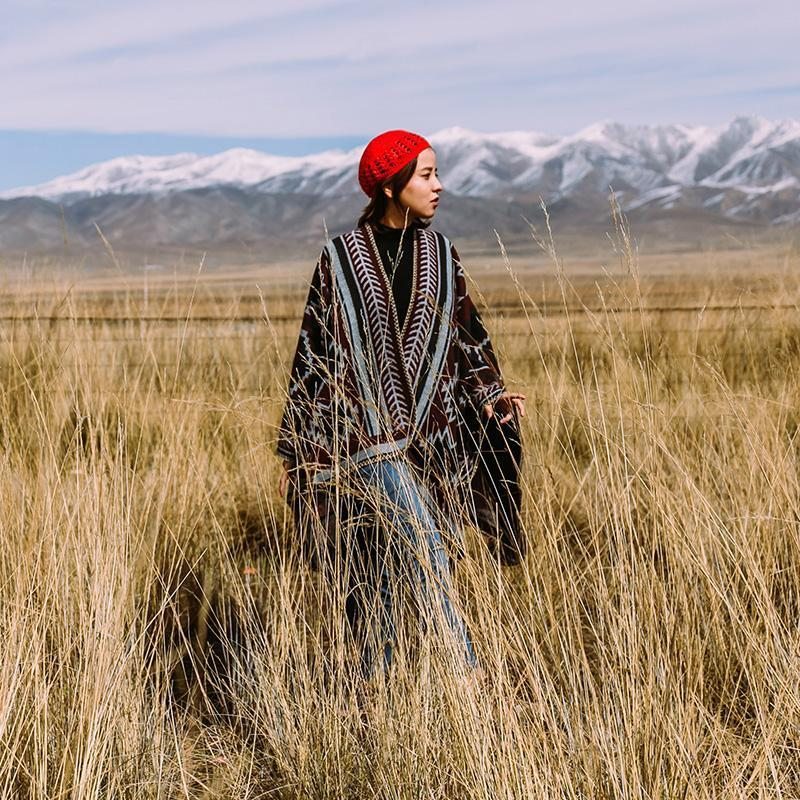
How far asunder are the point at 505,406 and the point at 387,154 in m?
0.58

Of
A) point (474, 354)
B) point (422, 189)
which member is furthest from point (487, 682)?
point (422, 189)

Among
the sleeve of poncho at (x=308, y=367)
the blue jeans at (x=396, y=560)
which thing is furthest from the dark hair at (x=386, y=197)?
the blue jeans at (x=396, y=560)

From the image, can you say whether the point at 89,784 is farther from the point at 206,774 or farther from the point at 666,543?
the point at 666,543

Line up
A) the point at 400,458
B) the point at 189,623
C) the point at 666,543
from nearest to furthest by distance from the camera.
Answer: the point at 666,543 → the point at 400,458 → the point at 189,623

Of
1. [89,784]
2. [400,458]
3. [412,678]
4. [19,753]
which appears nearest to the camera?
[89,784]

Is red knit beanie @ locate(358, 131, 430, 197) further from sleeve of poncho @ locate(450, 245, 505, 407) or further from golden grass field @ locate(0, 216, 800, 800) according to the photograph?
golden grass field @ locate(0, 216, 800, 800)

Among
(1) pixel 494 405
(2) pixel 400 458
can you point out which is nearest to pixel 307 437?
(2) pixel 400 458

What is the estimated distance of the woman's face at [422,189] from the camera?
2.46m

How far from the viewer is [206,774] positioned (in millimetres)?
2166

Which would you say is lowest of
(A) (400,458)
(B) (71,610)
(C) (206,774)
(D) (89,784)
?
(C) (206,774)

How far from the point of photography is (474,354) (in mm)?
2520

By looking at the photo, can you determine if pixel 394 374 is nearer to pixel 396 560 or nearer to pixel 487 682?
pixel 396 560

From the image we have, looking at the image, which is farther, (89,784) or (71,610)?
(71,610)

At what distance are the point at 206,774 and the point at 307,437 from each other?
0.72 meters
